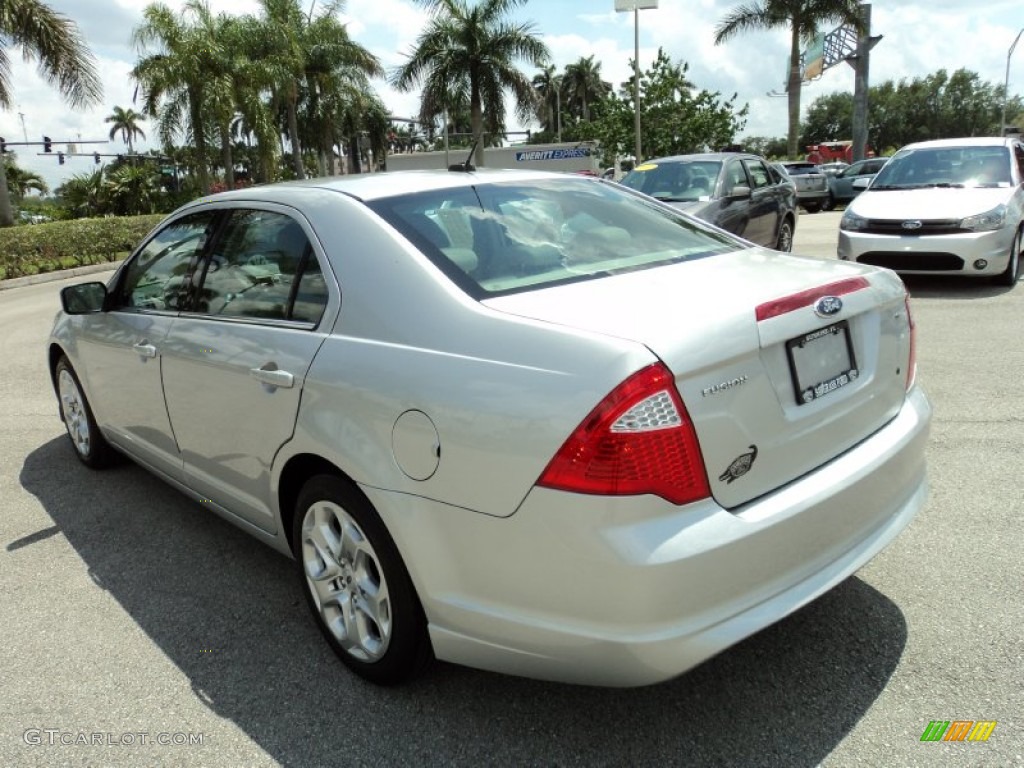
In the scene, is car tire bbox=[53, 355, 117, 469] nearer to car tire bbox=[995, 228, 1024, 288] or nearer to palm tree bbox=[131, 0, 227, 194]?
car tire bbox=[995, 228, 1024, 288]

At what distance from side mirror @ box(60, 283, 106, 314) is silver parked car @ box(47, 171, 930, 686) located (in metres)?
1.05

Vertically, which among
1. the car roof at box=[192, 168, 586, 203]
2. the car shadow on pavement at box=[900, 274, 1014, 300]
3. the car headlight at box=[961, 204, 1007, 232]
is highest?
the car roof at box=[192, 168, 586, 203]

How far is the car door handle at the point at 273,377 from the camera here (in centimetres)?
271

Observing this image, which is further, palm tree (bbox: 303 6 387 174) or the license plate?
palm tree (bbox: 303 6 387 174)

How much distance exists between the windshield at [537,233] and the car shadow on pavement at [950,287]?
6317 mm

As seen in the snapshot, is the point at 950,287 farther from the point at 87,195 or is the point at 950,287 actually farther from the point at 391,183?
the point at 87,195

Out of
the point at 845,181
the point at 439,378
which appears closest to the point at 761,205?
the point at 439,378

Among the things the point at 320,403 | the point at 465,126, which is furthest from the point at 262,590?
the point at 465,126

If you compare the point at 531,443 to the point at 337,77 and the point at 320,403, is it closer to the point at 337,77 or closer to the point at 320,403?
the point at 320,403

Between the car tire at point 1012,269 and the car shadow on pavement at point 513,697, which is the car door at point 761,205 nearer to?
the car tire at point 1012,269

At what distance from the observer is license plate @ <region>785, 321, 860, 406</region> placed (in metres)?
2.26

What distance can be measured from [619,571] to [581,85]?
8866cm

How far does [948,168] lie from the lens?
960 centimetres

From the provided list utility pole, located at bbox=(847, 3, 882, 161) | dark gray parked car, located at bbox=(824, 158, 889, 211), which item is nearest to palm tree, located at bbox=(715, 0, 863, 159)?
utility pole, located at bbox=(847, 3, 882, 161)
